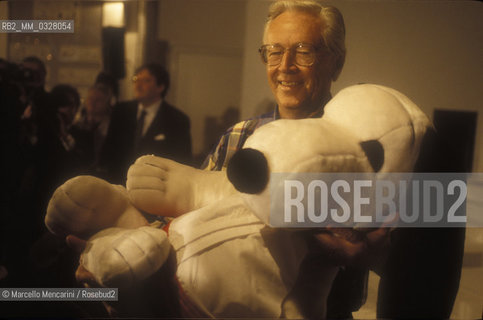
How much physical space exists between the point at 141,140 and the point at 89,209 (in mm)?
171

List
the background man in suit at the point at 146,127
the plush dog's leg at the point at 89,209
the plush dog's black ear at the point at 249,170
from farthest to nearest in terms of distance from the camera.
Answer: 1. the background man in suit at the point at 146,127
2. the plush dog's leg at the point at 89,209
3. the plush dog's black ear at the point at 249,170

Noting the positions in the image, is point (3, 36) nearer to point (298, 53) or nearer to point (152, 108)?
point (152, 108)

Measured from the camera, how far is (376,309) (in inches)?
31.5

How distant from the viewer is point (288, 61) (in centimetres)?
74

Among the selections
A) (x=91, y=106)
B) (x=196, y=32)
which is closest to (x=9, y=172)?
(x=91, y=106)

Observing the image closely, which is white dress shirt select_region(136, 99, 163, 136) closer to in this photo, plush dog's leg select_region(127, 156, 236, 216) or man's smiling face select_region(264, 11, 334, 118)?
plush dog's leg select_region(127, 156, 236, 216)

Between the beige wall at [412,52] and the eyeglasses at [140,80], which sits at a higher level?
the beige wall at [412,52]

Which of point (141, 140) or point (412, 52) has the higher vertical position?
point (412, 52)

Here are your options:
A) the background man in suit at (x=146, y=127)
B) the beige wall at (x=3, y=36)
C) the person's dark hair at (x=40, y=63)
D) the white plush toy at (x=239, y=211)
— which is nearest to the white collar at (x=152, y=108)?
the background man in suit at (x=146, y=127)

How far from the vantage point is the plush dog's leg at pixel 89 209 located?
716 millimetres

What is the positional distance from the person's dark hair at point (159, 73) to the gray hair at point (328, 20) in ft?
0.70

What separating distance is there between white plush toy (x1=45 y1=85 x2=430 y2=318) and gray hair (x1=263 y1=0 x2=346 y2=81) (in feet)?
0.28

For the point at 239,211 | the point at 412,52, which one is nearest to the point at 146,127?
the point at 239,211

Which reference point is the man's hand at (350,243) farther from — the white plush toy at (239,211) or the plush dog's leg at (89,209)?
the plush dog's leg at (89,209)
